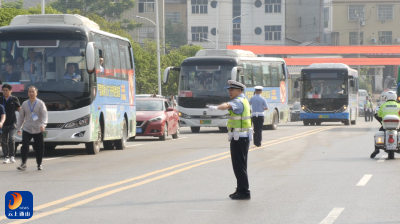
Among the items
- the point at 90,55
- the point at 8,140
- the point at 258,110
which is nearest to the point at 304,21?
the point at 258,110

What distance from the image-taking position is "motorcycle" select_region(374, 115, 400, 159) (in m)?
17.5

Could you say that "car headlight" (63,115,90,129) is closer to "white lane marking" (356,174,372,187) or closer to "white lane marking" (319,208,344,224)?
"white lane marking" (356,174,372,187)

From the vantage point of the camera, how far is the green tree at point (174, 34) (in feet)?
343

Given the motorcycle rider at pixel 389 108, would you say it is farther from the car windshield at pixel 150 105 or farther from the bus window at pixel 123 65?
the car windshield at pixel 150 105

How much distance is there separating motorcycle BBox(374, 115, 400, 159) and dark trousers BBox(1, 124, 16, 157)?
8.04 meters

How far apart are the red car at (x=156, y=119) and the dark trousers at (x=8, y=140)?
944cm

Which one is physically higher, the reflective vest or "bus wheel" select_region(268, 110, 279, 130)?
the reflective vest

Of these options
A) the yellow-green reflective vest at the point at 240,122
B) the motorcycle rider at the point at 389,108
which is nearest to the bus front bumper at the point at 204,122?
the motorcycle rider at the point at 389,108

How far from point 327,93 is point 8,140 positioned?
1118 inches

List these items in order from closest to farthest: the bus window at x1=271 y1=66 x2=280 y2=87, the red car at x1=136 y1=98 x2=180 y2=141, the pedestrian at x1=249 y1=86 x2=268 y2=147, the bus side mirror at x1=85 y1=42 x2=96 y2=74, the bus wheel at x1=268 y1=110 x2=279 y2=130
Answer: the bus side mirror at x1=85 y1=42 x2=96 y2=74
the pedestrian at x1=249 y1=86 x2=268 y2=147
the red car at x1=136 y1=98 x2=180 y2=141
the bus wheel at x1=268 y1=110 x2=279 y2=130
the bus window at x1=271 y1=66 x2=280 y2=87

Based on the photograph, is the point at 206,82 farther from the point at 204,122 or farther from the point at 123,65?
the point at 123,65

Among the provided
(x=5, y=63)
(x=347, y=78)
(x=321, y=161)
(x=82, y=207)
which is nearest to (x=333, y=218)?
(x=82, y=207)

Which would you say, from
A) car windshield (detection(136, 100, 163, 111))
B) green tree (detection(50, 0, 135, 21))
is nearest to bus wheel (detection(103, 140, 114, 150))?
car windshield (detection(136, 100, 163, 111))

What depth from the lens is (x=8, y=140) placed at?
1722cm
